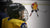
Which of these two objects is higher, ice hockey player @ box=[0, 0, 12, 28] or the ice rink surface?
ice hockey player @ box=[0, 0, 12, 28]

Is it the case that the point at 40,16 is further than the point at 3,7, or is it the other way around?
the point at 40,16

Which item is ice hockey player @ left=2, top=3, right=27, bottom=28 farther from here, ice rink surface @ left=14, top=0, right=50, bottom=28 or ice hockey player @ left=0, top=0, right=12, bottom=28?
ice rink surface @ left=14, top=0, right=50, bottom=28

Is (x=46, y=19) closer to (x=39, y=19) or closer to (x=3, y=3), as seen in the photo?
(x=39, y=19)

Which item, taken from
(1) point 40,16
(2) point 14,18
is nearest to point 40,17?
(1) point 40,16

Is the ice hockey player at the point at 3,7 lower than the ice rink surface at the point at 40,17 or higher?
higher

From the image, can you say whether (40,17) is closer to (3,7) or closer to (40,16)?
(40,16)

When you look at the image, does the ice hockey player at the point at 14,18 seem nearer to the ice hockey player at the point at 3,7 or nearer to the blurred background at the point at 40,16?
the ice hockey player at the point at 3,7

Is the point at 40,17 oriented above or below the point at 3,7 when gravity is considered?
below

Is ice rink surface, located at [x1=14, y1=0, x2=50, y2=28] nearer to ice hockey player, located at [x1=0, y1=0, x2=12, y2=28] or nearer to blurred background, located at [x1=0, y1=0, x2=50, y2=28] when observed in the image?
blurred background, located at [x1=0, y1=0, x2=50, y2=28]

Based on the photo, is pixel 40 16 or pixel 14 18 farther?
pixel 40 16

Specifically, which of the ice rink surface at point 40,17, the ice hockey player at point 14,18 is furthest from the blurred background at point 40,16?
the ice hockey player at point 14,18

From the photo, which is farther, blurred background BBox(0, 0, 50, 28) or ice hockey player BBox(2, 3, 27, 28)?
blurred background BBox(0, 0, 50, 28)

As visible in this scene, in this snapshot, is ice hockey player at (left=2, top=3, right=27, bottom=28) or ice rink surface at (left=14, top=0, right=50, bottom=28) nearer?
ice hockey player at (left=2, top=3, right=27, bottom=28)

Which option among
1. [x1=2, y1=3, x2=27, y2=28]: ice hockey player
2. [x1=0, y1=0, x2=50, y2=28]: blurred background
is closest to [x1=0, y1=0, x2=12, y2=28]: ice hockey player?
[x1=2, y1=3, x2=27, y2=28]: ice hockey player
